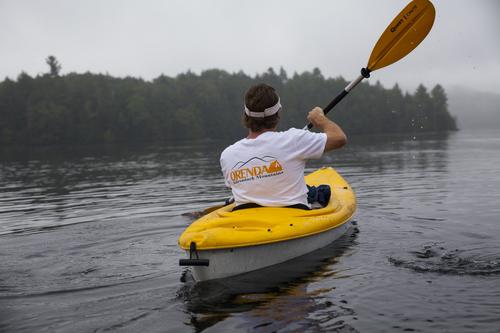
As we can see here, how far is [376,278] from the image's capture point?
504cm

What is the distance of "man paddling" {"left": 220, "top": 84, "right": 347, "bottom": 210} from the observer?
17.1 feet

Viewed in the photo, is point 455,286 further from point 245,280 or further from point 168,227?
point 168,227

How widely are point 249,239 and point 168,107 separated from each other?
9823 cm

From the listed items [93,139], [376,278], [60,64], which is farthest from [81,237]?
[60,64]

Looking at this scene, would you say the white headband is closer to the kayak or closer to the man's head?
the man's head

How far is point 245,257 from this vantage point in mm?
5141

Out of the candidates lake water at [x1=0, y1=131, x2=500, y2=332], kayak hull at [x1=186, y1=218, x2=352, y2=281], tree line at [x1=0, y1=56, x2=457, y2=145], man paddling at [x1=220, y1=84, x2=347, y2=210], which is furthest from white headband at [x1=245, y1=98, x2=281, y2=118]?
tree line at [x1=0, y1=56, x2=457, y2=145]

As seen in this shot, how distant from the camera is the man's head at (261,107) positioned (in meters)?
5.18

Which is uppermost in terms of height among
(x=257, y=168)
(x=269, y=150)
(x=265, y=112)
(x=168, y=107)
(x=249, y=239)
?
(x=168, y=107)

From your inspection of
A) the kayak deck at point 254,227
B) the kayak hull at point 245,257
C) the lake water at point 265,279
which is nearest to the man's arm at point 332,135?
the kayak deck at point 254,227

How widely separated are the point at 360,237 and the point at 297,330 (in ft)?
11.2

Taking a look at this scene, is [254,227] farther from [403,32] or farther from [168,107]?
[168,107]

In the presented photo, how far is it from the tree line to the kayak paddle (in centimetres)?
7883

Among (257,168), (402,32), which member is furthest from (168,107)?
(257,168)
